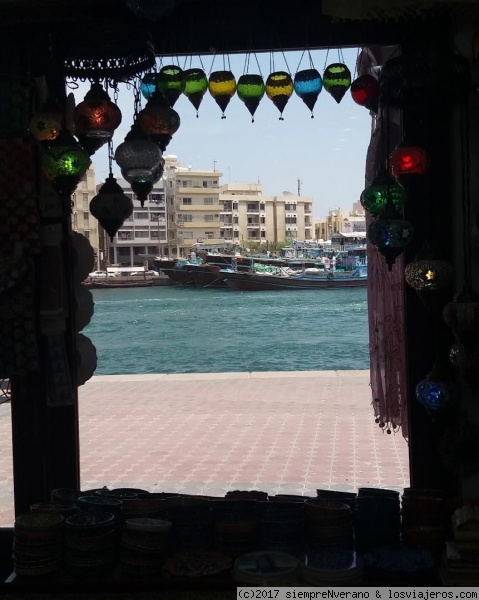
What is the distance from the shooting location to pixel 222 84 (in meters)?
2.05

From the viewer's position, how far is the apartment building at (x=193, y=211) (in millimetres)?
39406

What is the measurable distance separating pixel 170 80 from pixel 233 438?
3828 millimetres

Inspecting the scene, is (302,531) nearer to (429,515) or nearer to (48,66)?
(429,515)

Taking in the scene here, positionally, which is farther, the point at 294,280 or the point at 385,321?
the point at 294,280

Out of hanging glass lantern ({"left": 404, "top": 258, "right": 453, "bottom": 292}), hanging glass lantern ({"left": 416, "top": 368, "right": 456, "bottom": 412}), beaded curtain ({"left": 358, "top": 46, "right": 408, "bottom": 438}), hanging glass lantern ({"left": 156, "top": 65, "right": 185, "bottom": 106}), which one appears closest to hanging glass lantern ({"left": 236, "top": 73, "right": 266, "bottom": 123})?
hanging glass lantern ({"left": 156, "top": 65, "right": 185, "bottom": 106})

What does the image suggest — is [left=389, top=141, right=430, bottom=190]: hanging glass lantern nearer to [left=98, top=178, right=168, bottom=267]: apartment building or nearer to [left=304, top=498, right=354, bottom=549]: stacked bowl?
[left=304, top=498, right=354, bottom=549]: stacked bowl

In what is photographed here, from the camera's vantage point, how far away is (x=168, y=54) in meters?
2.10

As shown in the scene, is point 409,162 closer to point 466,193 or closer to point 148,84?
point 466,193

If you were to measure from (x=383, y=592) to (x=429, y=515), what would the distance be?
0.25 m

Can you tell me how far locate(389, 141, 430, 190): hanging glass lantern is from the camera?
5.96ft

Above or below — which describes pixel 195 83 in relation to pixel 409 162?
above

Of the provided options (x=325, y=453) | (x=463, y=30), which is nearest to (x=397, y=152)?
(x=463, y=30)

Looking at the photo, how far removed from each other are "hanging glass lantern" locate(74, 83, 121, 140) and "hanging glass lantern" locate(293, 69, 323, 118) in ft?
1.64

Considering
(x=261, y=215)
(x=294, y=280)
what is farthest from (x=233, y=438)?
(x=261, y=215)
